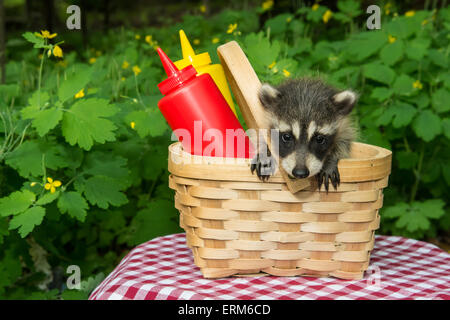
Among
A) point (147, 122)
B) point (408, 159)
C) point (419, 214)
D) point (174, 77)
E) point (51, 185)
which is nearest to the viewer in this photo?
point (174, 77)

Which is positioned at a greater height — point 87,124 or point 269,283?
point 87,124

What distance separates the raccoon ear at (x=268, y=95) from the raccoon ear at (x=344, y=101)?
0.23 m

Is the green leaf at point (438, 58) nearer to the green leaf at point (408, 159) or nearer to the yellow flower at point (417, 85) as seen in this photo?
the yellow flower at point (417, 85)

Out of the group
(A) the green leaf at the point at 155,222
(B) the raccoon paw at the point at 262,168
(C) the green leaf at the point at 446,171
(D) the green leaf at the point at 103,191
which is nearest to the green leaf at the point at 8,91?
(D) the green leaf at the point at 103,191

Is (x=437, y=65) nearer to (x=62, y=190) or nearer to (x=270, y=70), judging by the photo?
(x=270, y=70)

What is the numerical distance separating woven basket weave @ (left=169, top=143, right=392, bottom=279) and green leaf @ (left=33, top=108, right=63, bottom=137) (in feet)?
2.36

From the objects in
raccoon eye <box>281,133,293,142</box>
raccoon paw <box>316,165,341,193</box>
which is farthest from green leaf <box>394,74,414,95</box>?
raccoon paw <box>316,165,341,193</box>

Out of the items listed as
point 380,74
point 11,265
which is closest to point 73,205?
point 11,265

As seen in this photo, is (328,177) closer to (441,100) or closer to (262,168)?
(262,168)

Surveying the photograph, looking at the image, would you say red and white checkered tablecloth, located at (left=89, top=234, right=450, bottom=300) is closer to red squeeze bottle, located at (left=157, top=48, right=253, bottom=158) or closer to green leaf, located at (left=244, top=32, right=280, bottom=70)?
red squeeze bottle, located at (left=157, top=48, right=253, bottom=158)

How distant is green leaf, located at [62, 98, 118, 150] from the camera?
2.40 m

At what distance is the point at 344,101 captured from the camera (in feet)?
6.77

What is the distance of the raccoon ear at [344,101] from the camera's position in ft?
6.73

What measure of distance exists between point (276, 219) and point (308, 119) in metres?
0.42
